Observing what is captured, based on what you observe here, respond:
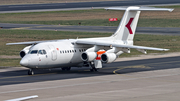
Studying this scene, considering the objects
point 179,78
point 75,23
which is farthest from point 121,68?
point 75,23

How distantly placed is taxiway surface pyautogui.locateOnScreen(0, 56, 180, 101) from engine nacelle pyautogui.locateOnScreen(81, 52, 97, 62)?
55.2 inches

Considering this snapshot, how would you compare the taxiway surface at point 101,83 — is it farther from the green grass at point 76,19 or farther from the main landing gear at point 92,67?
the green grass at point 76,19

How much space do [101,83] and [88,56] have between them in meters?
5.74

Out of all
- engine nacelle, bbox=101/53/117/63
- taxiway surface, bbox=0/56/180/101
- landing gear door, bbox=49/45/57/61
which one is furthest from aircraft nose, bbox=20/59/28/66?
engine nacelle, bbox=101/53/117/63

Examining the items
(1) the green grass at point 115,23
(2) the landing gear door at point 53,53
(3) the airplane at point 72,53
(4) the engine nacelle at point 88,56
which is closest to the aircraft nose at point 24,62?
(3) the airplane at point 72,53

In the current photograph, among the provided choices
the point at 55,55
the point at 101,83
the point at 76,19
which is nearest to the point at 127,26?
the point at 55,55

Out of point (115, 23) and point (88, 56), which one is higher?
point (115, 23)

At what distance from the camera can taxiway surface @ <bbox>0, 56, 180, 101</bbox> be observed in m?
23.5

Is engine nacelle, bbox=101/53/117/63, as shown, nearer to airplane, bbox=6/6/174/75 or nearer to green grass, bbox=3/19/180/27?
airplane, bbox=6/6/174/75

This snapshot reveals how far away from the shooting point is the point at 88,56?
112 ft

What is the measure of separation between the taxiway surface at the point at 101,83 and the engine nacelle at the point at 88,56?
1.40m

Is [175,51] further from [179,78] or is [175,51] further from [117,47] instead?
[179,78]

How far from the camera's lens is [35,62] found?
105 feet

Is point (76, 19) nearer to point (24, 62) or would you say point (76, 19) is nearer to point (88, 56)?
point (88, 56)
